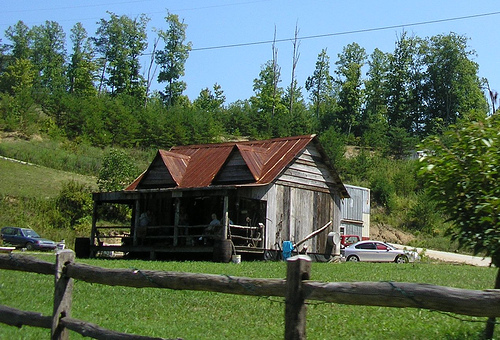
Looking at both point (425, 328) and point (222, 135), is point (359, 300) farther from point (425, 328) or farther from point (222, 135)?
point (222, 135)

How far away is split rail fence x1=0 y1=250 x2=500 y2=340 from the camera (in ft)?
18.8

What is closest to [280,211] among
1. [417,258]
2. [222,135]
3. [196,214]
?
[196,214]

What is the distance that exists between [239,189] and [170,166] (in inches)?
165

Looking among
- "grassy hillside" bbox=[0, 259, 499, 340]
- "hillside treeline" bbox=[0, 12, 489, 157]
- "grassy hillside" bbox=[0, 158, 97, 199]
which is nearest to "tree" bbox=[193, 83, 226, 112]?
"hillside treeline" bbox=[0, 12, 489, 157]

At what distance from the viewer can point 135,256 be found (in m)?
30.8

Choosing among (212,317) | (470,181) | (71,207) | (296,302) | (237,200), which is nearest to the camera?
(296,302)

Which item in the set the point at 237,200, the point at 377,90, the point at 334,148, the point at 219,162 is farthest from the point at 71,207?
the point at 377,90

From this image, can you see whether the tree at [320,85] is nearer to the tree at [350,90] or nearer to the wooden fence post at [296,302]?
the tree at [350,90]

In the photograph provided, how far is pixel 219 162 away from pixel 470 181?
21.6m

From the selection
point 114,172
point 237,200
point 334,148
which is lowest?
point 237,200

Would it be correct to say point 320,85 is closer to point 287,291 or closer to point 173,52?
point 173,52

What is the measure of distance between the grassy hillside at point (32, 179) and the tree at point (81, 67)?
29.9 m

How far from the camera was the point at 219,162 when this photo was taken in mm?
30359

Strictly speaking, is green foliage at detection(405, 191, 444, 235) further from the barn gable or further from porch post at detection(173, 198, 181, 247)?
porch post at detection(173, 198, 181, 247)
